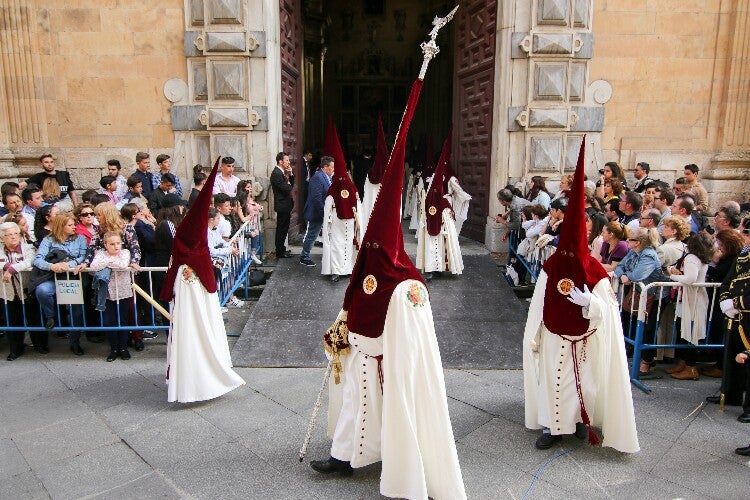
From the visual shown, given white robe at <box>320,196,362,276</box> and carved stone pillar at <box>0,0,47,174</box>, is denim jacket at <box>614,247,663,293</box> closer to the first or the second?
white robe at <box>320,196,362,276</box>

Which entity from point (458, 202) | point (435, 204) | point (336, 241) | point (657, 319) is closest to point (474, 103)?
point (458, 202)

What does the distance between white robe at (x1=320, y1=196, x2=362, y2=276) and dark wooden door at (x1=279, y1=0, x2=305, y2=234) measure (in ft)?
7.10

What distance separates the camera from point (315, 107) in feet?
53.8

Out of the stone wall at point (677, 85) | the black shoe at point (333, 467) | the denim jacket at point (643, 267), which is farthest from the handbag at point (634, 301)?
the stone wall at point (677, 85)

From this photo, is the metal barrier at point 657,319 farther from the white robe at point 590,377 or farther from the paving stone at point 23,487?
the paving stone at point 23,487

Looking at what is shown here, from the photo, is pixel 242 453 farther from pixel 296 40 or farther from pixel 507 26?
pixel 296 40

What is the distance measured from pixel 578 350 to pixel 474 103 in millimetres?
6969

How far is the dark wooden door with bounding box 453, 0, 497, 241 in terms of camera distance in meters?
9.74

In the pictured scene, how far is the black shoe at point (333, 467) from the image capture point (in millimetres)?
3848

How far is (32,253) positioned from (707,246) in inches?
266

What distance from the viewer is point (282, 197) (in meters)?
8.92

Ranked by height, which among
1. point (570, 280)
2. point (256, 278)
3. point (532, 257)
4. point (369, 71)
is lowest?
point (256, 278)

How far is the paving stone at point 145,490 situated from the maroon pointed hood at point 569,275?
9.28 feet

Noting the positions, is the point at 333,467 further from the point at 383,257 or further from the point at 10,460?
the point at 10,460
